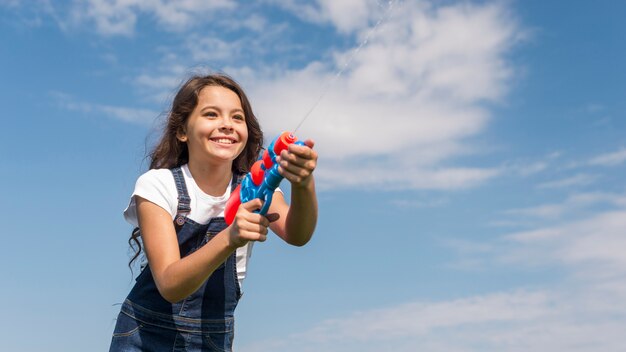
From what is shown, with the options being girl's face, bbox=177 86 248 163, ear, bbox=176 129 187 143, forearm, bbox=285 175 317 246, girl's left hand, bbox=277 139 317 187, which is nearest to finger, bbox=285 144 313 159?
girl's left hand, bbox=277 139 317 187

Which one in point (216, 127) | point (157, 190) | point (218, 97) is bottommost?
point (157, 190)

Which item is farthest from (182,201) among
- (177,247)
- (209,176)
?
(177,247)

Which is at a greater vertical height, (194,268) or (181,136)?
(181,136)

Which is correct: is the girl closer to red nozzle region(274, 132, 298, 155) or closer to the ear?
the ear

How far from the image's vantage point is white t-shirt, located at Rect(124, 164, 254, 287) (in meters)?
5.52

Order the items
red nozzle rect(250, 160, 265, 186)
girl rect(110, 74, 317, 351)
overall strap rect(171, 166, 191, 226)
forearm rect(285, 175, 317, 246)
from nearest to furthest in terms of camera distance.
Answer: red nozzle rect(250, 160, 265, 186) < forearm rect(285, 175, 317, 246) < girl rect(110, 74, 317, 351) < overall strap rect(171, 166, 191, 226)

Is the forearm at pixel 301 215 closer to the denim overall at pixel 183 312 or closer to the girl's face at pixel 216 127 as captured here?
the denim overall at pixel 183 312

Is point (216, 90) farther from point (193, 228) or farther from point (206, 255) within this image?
point (206, 255)

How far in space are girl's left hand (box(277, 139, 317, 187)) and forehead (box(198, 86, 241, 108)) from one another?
152cm

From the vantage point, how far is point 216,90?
19.6 feet

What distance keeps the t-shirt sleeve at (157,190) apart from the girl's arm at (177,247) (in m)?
0.05

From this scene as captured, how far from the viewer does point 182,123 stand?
20.0 ft

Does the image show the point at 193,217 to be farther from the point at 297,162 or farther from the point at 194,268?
the point at 297,162

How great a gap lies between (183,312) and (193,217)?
2.13ft
